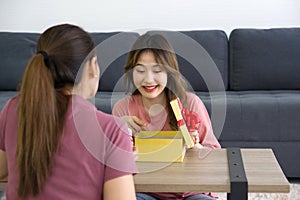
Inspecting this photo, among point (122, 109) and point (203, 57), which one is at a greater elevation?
point (122, 109)

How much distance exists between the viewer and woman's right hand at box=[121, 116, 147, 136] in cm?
169

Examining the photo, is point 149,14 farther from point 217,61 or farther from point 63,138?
point 63,138

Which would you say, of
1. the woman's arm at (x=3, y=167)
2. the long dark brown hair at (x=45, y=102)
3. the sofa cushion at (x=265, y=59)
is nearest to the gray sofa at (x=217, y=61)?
the sofa cushion at (x=265, y=59)

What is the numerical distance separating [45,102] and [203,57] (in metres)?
2.30

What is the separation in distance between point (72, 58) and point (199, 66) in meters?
2.18

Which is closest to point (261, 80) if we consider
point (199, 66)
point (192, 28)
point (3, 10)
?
point (199, 66)

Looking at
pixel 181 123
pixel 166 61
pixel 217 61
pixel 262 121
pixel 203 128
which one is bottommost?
pixel 262 121

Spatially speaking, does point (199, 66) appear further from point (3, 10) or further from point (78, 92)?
point (78, 92)

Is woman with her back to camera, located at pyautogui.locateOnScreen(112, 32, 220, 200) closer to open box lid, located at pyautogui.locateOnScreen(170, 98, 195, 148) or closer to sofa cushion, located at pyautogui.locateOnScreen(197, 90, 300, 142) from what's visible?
open box lid, located at pyautogui.locateOnScreen(170, 98, 195, 148)

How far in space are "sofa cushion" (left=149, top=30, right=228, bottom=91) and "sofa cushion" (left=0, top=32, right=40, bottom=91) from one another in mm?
917

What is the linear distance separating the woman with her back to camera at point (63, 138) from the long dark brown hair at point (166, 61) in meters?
0.67

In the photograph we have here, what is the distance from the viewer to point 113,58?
3.34 m

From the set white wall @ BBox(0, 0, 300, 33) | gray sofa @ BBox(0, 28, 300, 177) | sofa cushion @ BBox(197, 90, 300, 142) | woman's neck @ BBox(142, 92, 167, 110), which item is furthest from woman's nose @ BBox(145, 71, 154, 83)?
white wall @ BBox(0, 0, 300, 33)

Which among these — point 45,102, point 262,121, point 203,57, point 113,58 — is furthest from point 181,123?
point 113,58
